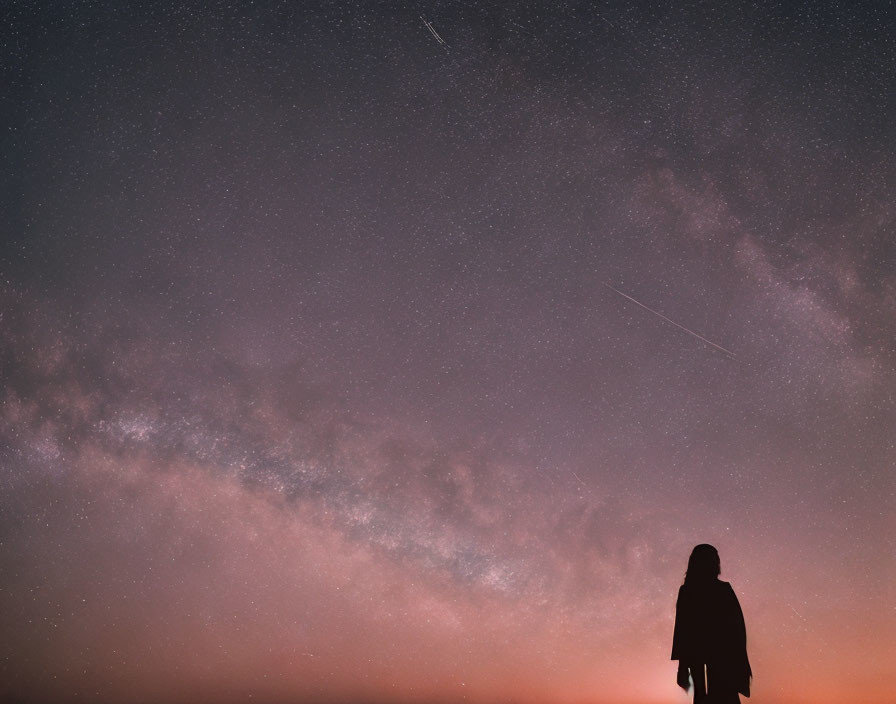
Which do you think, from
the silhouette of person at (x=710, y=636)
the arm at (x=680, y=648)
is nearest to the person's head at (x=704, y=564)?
the silhouette of person at (x=710, y=636)

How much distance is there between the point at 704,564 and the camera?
5.40 m

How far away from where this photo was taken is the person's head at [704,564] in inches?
212

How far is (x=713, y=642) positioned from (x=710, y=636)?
0.04 m

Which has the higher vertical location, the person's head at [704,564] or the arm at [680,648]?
the person's head at [704,564]

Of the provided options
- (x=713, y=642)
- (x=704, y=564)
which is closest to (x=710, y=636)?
Result: (x=713, y=642)

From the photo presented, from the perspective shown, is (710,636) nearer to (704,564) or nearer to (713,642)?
(713,642)

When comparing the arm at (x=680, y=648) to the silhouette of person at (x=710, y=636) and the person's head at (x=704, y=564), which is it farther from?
the person's head at (x=704, y=564)

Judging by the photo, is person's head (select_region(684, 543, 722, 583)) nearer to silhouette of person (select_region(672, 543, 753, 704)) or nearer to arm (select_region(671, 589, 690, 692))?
silhouette of person (select_region(672, 543, 753, 704))

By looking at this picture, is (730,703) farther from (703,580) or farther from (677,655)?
(703,580)

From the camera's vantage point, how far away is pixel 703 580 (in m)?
5.39

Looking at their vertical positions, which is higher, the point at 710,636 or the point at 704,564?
the point at 704,564

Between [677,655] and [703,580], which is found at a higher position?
[703,580]

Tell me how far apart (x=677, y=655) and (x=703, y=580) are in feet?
1.91

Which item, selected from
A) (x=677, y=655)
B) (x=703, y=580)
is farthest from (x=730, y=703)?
(x=703, y=580)
